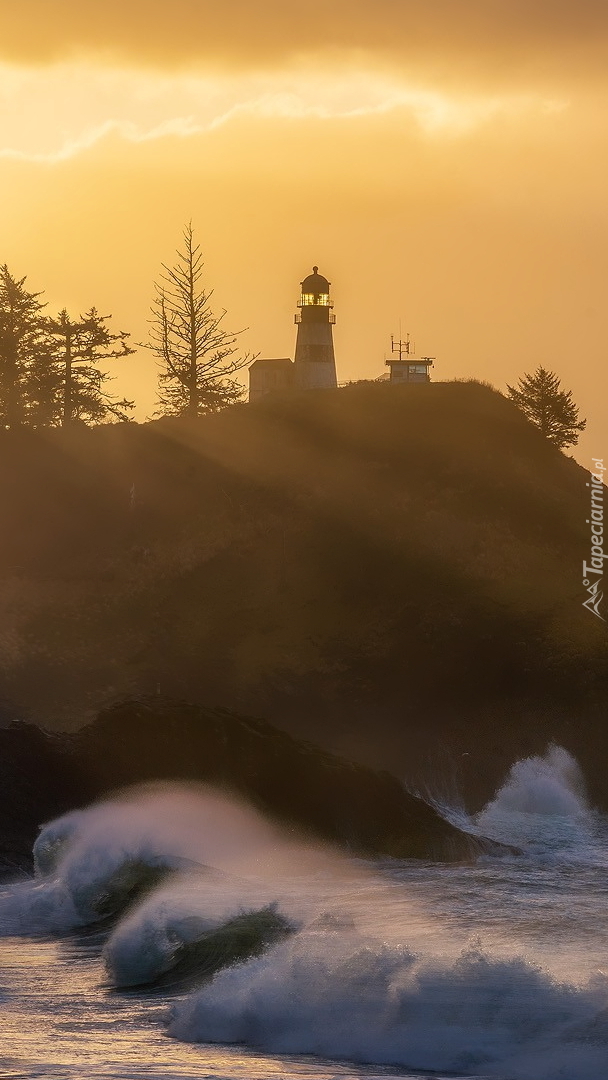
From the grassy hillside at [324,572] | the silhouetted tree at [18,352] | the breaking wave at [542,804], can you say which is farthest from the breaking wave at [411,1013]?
the silhouetted tree at [18,352]

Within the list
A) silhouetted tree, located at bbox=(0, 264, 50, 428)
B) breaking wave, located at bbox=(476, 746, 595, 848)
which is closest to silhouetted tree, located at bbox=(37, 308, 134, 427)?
silhouetted tree, located at bbox=(0, 264, 50, 428)

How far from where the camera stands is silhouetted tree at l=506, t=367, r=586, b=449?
292 ft

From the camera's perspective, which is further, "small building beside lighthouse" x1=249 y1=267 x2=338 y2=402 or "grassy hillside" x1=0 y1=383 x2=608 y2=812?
"small building beside lighthouse" x1=249 y1=267 x2=338 y2=402

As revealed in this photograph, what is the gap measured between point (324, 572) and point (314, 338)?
2972 centimetres

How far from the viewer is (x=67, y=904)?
2534 cm

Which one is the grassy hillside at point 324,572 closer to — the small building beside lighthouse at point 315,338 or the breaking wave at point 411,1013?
the small building beside lighthouse at point 315,338

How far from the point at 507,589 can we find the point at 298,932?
4376cm

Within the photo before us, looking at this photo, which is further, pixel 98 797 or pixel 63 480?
pixel 63 480

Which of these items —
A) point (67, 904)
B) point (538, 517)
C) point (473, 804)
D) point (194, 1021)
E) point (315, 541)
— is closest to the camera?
point (194, 1021)

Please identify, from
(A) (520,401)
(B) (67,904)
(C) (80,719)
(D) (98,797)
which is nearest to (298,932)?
(B) (67,904)

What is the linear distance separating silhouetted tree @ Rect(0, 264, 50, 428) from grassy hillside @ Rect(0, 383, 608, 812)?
32.3 feet

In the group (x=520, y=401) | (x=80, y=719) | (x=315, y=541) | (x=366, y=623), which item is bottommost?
(x=80, y=719)

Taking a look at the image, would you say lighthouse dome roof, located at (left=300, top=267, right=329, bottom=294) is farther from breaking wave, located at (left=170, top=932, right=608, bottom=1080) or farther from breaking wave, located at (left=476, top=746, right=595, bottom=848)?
breaking wave, located at (left=170, top=932, right=608, bottom=1080)

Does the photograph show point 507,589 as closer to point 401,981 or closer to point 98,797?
point 98,797
